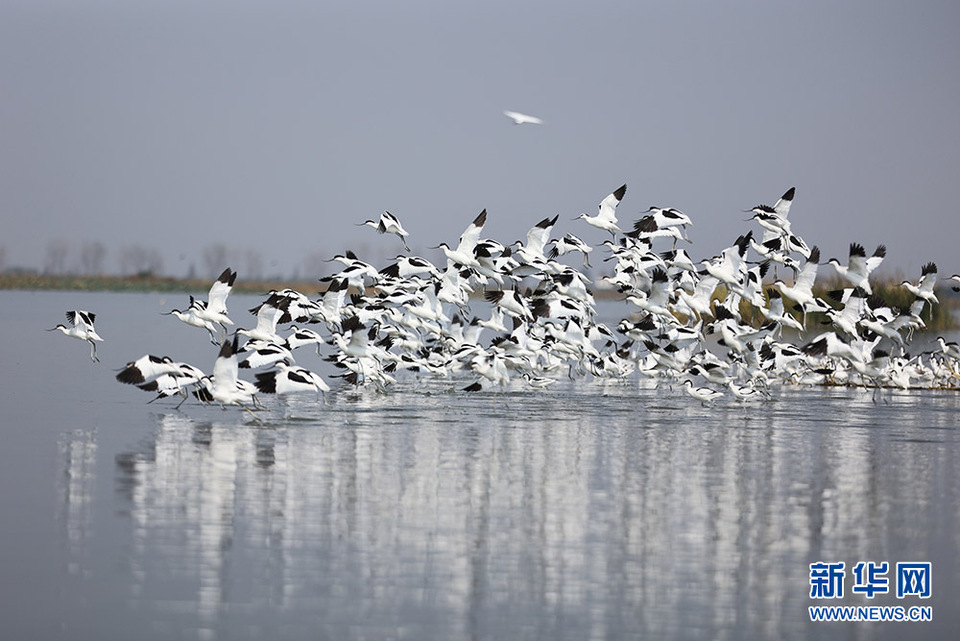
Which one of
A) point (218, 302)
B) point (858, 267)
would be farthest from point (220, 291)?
point (858, 267)

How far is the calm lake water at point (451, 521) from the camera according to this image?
29.4 ft

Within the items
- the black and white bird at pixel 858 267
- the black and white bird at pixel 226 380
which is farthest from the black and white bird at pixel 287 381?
the black and white bird at pixel 858 267

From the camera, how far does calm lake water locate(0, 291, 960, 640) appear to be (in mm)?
8953

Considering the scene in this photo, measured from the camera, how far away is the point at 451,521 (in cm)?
1177

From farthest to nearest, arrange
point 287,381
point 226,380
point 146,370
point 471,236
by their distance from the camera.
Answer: point 471,236 → point 287,381 → point 146,370 → point 226,380

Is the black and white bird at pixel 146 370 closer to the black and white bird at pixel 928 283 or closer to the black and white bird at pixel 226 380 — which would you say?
the black and white bird at pixel 226 380

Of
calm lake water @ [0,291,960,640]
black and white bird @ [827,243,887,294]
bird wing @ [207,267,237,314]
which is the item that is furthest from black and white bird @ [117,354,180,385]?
black and white bird @ [827,243,887,294]

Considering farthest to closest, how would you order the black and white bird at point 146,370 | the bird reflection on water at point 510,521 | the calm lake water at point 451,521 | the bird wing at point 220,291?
the bird wing at point 220,291
the black and white bird at point 146,370
the bird reflection on water at point 510,521
the calm lake water at point 451,521

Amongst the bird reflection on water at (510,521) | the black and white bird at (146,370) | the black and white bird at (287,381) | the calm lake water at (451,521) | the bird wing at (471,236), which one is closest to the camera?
the calm lake water at (451,521)

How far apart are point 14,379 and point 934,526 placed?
18647 millimetres

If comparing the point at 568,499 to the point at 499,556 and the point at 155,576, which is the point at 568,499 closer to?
the point at 499,556

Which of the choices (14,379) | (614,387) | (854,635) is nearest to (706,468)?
(854,635)

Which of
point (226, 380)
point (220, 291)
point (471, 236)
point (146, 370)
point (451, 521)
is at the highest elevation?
point (471, 236)

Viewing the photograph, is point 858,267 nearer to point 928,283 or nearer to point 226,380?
point 928,283
